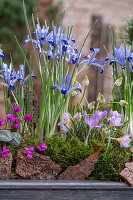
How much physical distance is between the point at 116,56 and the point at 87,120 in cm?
37

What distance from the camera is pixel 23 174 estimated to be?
102cm

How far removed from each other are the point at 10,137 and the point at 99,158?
0.36m

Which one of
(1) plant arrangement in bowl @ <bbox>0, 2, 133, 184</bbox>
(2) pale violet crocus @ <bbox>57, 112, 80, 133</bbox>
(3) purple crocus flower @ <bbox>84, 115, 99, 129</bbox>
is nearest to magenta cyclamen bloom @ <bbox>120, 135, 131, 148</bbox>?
(1) plant arrangement in bowl @ <bbox>0, 2, 133, 184</bbox>

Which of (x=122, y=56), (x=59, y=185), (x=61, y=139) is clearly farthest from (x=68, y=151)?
(x=122, y=56)

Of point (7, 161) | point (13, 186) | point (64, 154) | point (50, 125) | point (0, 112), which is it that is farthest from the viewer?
point (0, 112)

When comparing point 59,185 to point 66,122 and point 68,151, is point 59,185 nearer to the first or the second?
point 68,151

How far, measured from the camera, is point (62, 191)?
90cm

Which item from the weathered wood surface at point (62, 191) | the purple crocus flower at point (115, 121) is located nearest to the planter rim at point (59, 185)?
the weathered wood surface at point (62, 191)

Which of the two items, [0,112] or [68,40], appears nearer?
[68,40]

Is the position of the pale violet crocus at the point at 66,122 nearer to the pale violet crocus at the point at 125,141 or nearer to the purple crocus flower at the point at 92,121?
the purple crocus flower at the point at 92,121

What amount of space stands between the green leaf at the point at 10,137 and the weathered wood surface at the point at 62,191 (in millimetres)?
193

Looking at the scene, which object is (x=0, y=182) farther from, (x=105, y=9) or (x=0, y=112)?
(x=105, y=9)

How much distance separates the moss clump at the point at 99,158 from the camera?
3.53 feet

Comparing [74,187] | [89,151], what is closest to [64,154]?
[89,151]
